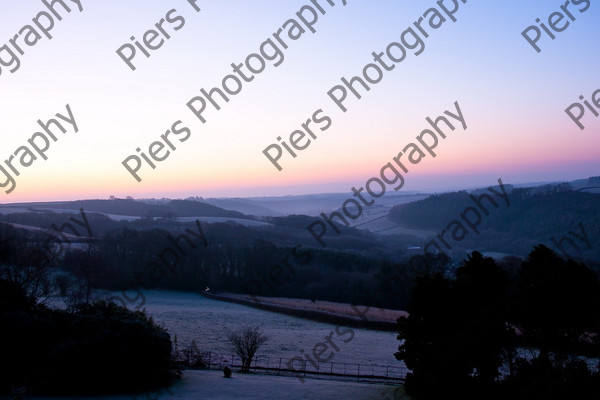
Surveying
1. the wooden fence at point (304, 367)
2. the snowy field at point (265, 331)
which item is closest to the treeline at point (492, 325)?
the wooden fence at point (304, 367)

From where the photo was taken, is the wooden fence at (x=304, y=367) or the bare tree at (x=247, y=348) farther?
the bare tree at (x=247, y=348)

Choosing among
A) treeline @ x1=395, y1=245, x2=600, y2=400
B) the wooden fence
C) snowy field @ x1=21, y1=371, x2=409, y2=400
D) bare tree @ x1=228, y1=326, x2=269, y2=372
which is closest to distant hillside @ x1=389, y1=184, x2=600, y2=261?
the wooden fence

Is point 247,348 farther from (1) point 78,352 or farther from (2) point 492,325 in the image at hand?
(2) point 492,325

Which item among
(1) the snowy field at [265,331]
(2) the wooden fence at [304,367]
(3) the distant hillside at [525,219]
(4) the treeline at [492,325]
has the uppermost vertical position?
(3) the distant hillside at [525,219]

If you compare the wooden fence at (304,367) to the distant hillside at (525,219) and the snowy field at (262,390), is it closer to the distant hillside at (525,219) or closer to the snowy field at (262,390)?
the snowy field at (262,390)

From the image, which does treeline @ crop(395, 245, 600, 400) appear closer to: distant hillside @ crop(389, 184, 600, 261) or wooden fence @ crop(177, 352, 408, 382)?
wooden fence @ crop(177, 352, 408, 382)

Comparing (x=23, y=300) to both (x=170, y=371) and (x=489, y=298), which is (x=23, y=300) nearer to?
(x=170, y=371)
